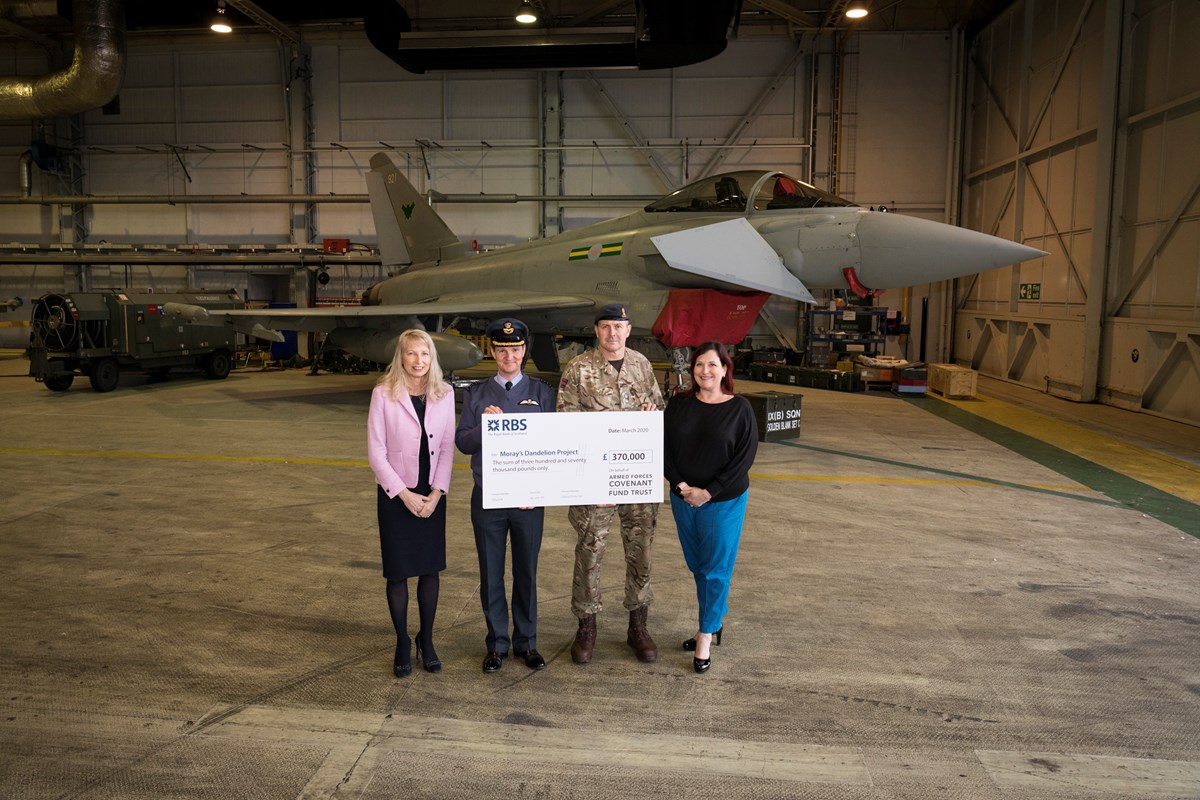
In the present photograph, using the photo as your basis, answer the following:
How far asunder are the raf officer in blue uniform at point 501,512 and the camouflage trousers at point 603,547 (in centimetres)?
24

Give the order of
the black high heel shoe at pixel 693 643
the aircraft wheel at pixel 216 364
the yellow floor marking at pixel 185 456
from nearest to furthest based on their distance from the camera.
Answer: the black high heel shoe at pixel 693 643 → the yellow floor marking at pixel 185 456 → the aircraft wheel at pixel 216 364

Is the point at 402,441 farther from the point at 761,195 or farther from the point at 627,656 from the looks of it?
the point at 761,195

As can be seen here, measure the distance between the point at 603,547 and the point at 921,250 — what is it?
26.3 ft

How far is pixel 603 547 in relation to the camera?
4109 millimetres

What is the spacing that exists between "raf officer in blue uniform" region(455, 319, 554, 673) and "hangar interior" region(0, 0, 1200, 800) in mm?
314

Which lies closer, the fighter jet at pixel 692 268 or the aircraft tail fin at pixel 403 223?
the fighter jet at pixel 692 268

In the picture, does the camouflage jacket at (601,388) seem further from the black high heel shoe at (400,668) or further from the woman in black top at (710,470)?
the black high heel shoe at (400,668)

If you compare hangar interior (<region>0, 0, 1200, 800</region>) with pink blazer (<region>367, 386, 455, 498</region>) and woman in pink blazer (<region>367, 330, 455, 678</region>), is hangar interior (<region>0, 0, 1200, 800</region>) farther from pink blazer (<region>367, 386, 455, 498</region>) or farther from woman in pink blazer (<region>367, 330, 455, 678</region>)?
pink blazer (<region>367, 386, 455, 498</region>)

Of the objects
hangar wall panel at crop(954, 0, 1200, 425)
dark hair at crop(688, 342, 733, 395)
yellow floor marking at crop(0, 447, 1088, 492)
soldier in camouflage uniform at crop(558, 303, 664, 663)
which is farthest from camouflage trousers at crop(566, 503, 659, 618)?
hangar wall panel at crop(954, 0, 1200, 425)

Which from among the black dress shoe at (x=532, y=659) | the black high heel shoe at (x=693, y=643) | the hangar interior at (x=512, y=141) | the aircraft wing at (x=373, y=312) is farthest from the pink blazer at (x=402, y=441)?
the hangar interior at (x=512, y=141)

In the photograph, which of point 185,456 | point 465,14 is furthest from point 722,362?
point 465,14

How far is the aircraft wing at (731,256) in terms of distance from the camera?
407 inches

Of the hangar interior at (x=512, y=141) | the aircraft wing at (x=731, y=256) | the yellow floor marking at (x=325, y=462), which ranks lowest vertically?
the yellow floor marking at (x=325, y=462)

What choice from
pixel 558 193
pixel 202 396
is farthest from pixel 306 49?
pixel 202 396
